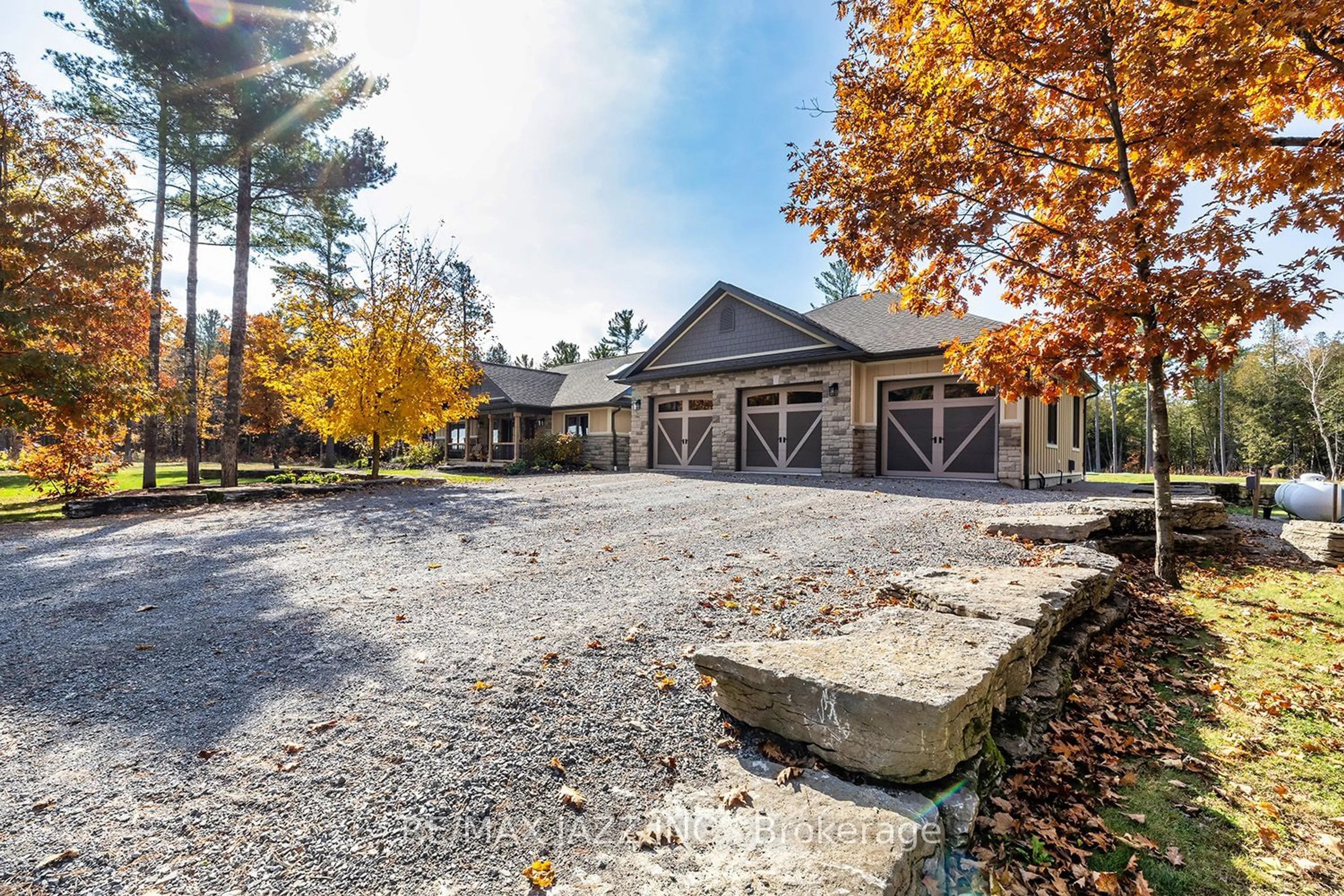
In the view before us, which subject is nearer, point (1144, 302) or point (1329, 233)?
point (1329, 233)

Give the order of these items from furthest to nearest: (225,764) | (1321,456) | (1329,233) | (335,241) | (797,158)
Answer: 1. (1321,456)
2. (335,241)
3. (797,158)
4. (1329,233)
5. (225,764)

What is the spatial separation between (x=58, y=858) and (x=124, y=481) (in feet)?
69.7

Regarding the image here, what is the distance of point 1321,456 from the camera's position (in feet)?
99.5

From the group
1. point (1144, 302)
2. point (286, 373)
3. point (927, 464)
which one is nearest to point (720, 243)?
point (927, 464)

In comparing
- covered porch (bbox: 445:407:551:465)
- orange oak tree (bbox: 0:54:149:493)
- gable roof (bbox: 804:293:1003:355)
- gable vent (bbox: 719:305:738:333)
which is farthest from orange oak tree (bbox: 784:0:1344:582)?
covered porch (bbox: 445:407:551:465)

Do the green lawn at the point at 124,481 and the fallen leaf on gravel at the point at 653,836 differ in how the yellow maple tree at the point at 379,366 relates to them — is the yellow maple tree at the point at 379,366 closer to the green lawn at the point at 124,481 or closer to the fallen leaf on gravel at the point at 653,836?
the green lawn at the point at 124,481

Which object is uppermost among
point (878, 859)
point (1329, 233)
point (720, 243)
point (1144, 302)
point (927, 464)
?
point (720, 243)

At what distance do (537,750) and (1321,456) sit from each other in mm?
45820

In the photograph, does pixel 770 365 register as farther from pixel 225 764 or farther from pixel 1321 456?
pixel 1321 456

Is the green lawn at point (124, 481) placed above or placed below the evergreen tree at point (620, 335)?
below

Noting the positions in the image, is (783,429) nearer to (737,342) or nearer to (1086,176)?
(737,342)

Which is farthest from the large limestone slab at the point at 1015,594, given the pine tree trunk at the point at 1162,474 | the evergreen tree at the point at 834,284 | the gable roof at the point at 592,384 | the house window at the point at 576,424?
the evergreen tree at the point at 834,284

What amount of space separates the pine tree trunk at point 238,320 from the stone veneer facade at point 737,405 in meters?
10.6

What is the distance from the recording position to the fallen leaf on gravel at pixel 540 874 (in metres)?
1.75
